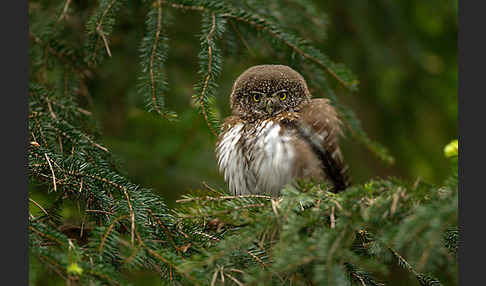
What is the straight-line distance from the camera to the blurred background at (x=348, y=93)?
4.11 m

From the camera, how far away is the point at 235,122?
3.25m

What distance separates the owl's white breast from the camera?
111 inches

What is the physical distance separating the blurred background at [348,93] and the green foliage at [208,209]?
2.58 ft

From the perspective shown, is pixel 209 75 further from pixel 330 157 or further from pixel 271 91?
pixel 330 157

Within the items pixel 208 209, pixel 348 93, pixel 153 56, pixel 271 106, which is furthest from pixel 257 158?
pixel 348 93

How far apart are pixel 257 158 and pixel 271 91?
1.79 feet

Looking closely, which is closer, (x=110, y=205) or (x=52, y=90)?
(x=110, y=205)

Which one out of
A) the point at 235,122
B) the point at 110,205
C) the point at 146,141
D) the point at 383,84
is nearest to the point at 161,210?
the point at 110,205

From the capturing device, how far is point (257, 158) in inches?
113

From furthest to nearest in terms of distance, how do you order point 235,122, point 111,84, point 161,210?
1. point 111,84
2. point 235,122
3. point 161,210

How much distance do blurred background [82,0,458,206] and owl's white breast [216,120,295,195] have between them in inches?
37.3

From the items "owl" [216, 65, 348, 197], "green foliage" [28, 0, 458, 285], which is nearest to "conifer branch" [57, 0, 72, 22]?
"green foliage" [28, 0, 458, 285]

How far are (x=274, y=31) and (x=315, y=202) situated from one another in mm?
1356

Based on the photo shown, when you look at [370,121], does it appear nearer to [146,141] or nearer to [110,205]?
[146,141]
